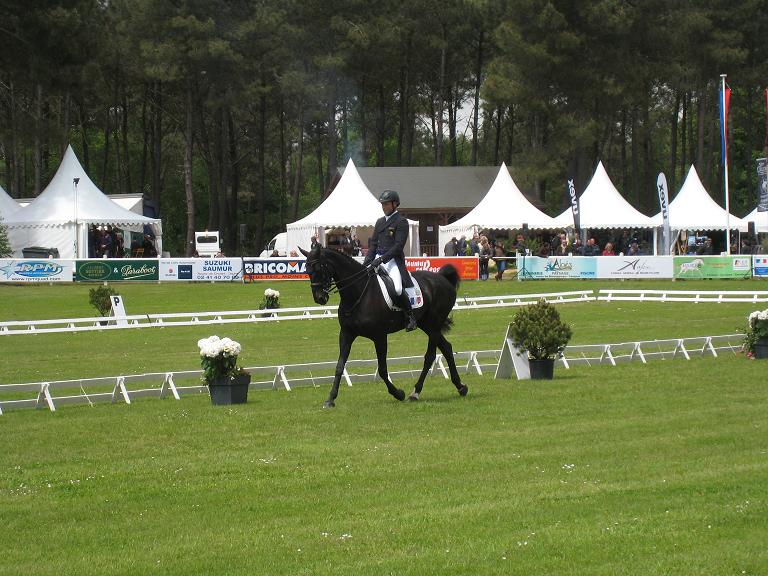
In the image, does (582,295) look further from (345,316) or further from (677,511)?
(677,511)

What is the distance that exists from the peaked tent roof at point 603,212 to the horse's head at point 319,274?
135ft

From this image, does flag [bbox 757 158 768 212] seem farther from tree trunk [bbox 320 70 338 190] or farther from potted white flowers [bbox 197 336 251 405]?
potted white flowers [bbox 197 336 251 405]

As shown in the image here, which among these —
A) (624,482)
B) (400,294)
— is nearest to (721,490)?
(624,482)

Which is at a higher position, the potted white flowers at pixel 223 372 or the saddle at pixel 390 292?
the saddle at pixel 390 292

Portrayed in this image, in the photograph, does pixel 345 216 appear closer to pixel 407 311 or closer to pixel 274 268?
pixel 274 268

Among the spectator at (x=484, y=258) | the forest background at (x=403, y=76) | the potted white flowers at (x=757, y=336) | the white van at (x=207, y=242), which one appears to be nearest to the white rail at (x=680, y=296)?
the spectator at (x=484, y=258)

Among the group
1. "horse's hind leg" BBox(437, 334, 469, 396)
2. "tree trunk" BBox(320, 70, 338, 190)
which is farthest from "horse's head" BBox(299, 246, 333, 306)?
"tree trunk" BBox(320, 70, 338, 190)

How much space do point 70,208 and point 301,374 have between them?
37236 mm

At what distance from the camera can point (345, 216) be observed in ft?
181

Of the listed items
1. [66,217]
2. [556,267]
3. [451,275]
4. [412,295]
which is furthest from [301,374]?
[66,217]

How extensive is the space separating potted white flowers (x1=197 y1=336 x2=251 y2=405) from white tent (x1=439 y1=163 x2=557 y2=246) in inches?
1592

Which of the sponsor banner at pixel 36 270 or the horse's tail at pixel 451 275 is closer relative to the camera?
the horse's tail at pixel 451 275

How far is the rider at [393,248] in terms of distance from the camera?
51.2 feet

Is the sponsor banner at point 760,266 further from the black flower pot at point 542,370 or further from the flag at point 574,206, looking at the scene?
the black flower pot at point 542,370
